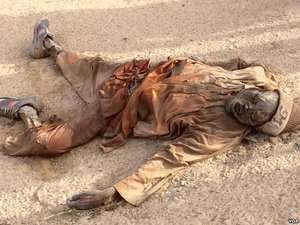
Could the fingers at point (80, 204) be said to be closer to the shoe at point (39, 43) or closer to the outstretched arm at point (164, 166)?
the outstretched arm at point (164, 166)

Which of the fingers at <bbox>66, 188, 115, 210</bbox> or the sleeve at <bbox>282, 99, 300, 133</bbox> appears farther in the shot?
the sleeve at <bbox>282, 99, 300, 133</bbox>

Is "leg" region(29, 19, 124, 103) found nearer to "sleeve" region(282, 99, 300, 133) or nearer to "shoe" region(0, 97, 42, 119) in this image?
"shoe" region(0, 97, 42, 119)

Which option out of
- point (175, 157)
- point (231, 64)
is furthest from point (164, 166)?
point (231, 64)

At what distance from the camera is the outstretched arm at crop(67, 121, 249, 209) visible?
371 cm

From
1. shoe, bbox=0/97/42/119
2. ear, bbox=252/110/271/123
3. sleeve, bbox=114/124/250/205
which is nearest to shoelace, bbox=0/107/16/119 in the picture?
shoe, bbox=0/97/42/119

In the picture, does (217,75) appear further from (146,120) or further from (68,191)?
(68,191)

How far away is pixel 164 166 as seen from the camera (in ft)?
12.8

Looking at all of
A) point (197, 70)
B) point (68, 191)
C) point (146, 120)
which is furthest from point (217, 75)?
point (68, 191)

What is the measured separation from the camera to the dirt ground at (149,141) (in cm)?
374

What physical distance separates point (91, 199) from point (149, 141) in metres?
0.83

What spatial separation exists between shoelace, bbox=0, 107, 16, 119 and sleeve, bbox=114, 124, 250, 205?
1419mm

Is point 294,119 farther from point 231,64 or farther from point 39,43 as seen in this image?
point 39,43

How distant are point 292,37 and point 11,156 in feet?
9.73

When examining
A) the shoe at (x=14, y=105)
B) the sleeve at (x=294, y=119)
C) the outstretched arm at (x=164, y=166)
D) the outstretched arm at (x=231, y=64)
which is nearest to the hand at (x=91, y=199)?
the outstretched arm at (x=164, y=166)
